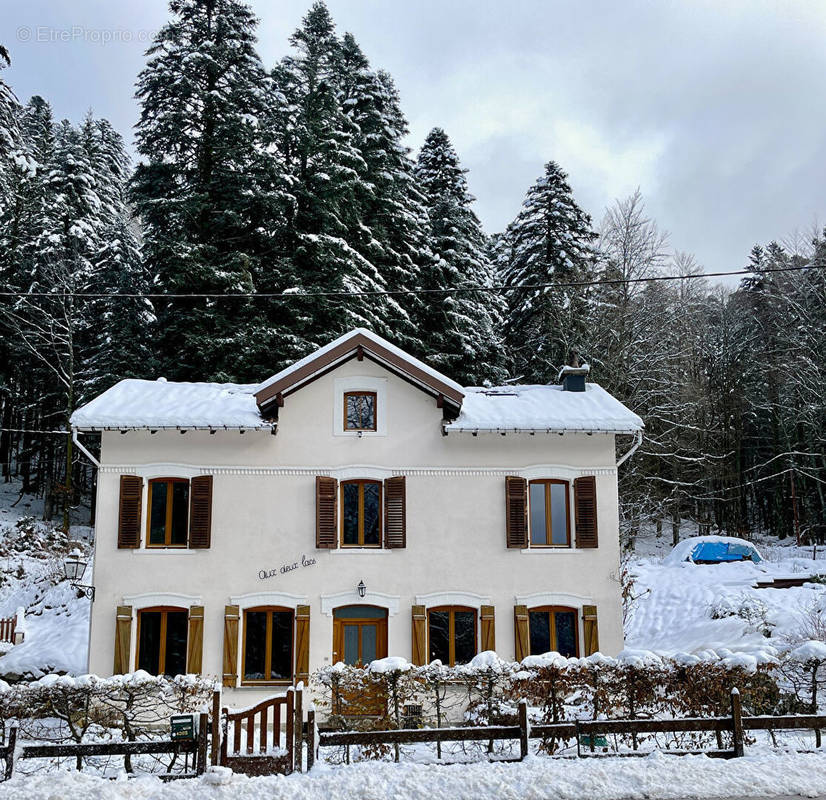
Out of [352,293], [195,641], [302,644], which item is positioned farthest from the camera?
[352,293]

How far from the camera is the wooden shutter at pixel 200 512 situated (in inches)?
622

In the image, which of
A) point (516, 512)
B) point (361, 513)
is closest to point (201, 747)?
point (361, 513)

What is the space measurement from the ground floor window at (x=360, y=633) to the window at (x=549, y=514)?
3.64 metres

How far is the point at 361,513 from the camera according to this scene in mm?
16438

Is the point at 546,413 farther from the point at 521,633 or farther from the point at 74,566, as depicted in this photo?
the point at 74,566

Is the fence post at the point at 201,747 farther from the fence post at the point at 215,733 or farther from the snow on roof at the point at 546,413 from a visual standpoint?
the snow on roof at the point at 546,413

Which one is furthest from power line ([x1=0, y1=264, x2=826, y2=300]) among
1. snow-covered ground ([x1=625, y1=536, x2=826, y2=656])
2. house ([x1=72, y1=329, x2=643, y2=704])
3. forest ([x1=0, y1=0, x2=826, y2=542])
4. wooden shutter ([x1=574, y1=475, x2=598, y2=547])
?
snow-covered ground ([x1=625, y1=536, x2=826, y2=656])

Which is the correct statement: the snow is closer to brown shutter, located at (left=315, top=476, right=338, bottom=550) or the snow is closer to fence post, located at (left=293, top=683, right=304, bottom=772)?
fence post, located at (left=293, top=683, right=304, bottom=772)

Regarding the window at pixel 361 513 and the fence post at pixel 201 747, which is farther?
the window at pixel 361 513

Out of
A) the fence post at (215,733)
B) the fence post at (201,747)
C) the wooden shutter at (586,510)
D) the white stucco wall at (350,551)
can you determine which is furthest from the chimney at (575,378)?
the fence post at (201,747)

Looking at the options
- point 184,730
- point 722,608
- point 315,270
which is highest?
point 315,270

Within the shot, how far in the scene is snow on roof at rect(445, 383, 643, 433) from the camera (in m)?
16.2

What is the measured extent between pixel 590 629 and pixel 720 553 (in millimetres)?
15485

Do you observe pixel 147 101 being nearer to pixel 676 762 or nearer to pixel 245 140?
pixel 245 140
